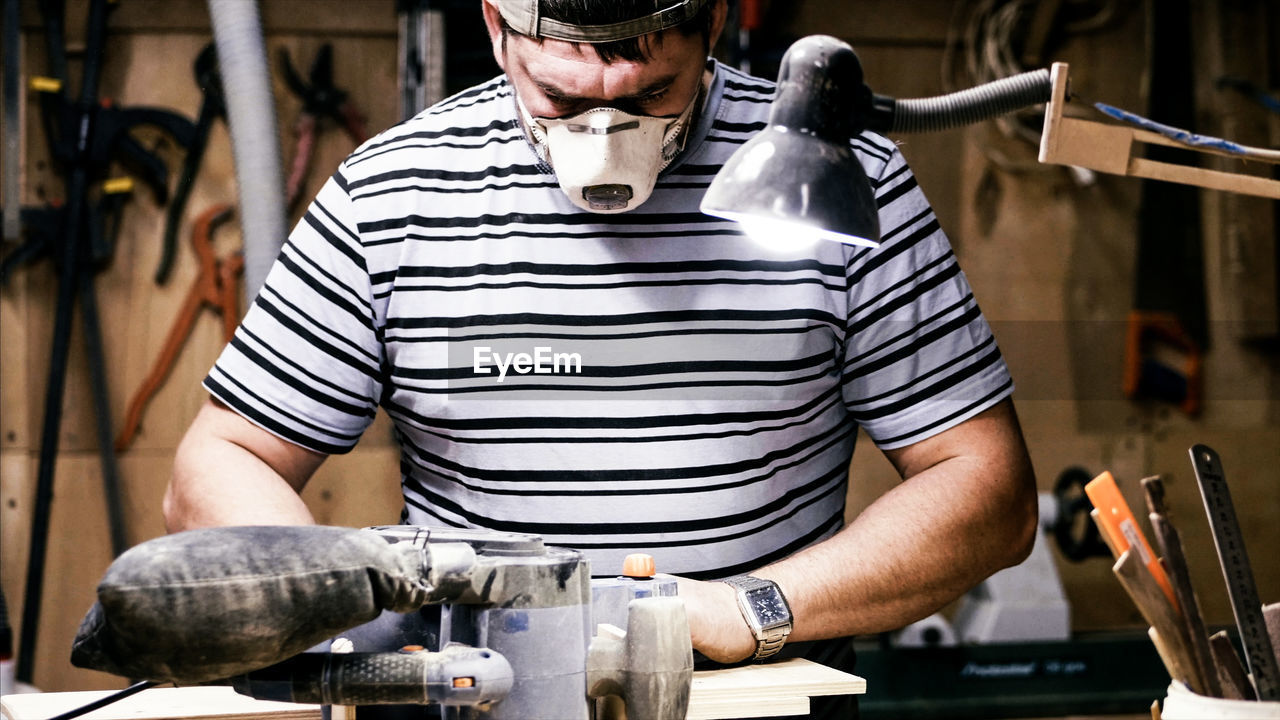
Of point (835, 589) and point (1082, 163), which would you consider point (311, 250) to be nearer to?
point (835, 589)

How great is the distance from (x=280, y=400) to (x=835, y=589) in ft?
2.15

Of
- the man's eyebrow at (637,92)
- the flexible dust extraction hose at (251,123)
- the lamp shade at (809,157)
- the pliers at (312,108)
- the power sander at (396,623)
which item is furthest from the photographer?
the pliers at (312,108)

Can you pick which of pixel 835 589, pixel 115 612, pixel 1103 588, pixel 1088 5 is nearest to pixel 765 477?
pixel 835 589

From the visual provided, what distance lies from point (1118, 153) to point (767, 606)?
1.70ft

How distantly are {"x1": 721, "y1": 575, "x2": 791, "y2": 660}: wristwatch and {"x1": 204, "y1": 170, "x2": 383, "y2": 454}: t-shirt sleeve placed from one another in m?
0.51

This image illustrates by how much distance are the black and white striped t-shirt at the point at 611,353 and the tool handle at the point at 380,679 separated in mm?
551

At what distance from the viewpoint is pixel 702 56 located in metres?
1.27

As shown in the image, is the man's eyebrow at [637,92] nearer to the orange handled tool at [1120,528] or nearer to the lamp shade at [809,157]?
the lamp shade at [809,157]

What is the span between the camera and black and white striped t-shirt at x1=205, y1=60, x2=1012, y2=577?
135 cm

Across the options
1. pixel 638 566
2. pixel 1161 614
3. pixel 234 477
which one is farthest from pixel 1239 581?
pixel 234 477

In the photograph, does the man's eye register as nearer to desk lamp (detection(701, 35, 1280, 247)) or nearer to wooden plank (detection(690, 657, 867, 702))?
desk lamp (detection(701, 35, 1280, 247))

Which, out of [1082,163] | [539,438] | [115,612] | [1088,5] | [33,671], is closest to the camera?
[115,612]

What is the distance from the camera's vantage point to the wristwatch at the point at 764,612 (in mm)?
1135

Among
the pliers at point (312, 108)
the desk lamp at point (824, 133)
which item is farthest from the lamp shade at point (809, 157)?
the pliers at point (312, 108)
